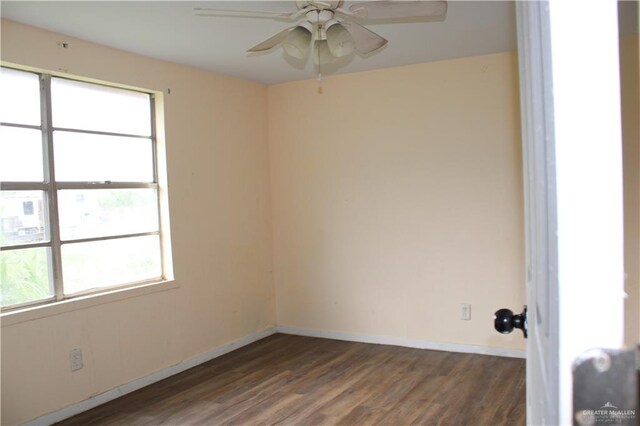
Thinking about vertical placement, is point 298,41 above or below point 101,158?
above

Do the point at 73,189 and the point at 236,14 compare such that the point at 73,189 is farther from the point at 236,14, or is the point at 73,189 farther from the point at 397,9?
the point at 397,9

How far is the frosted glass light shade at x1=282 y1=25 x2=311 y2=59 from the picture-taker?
240cm

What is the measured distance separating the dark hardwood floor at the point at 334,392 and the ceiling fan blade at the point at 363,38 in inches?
83.3

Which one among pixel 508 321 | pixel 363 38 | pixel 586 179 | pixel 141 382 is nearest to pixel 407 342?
pixel 141 382

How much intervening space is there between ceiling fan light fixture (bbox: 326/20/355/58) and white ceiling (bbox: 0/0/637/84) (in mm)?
427

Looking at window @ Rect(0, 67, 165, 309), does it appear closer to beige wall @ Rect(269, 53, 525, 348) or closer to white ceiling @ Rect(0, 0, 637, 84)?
white ceiling @ Rect(0, 0, 637, 84)

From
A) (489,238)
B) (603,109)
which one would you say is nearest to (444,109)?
(489,238)

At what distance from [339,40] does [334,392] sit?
90.2 inches

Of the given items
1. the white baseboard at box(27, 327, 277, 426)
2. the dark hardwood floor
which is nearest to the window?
the white baseboard at box(27, 327, 277, 426)

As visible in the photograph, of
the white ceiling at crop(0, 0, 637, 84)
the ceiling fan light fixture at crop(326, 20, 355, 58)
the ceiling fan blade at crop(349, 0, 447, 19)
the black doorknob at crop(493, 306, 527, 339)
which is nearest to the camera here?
the black doorknob at crop(493, 306, 527, 339)

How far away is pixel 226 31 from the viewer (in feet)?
10.3

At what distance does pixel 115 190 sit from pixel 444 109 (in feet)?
8.66

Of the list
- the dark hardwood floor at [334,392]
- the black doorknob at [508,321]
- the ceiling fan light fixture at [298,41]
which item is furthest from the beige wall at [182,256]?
the black doorknob at [508,321]

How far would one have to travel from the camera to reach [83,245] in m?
3.34
